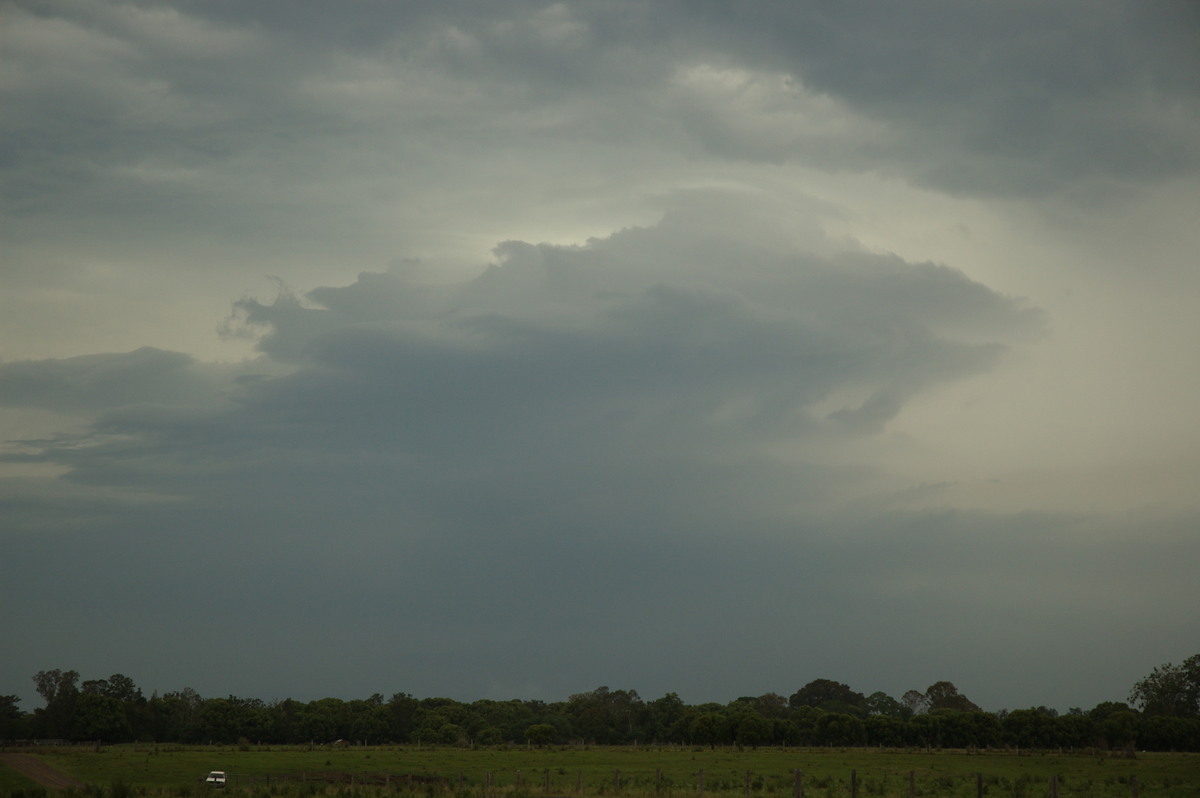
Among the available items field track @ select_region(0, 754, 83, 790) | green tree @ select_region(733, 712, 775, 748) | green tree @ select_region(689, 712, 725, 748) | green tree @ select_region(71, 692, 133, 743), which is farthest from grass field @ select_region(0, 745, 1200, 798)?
green tree @ select_region(71, 692, 133, 743)

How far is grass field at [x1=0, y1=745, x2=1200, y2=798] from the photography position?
167 feet

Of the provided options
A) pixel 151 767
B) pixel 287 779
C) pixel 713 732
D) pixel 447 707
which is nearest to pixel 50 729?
pixel 447 707

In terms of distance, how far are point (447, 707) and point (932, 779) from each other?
99.1 m

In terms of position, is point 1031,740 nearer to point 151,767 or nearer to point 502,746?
point 502,746

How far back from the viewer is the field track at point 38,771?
6400 centimetres

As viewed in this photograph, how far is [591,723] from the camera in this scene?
157m

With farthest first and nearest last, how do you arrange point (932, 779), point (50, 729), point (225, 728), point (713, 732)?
point (50, 729), point (225, 728), point (713, 732), point (932, 779)

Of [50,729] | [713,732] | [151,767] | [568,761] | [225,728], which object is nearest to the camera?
[151,767]

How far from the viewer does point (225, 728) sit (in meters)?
138

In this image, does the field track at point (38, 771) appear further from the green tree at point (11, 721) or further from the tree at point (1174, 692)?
the tree at point (1174, 692)

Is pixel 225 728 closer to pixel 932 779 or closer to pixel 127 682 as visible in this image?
pixel 127 682

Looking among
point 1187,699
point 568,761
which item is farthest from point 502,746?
point 1187,699

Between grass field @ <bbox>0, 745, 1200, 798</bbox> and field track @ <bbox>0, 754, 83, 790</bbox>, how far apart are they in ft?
3.85

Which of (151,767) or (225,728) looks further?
(225,728)
